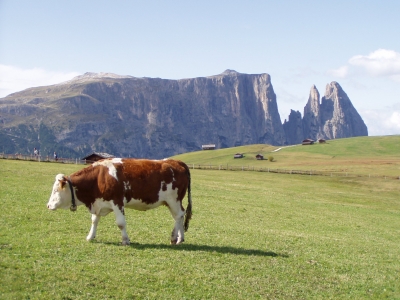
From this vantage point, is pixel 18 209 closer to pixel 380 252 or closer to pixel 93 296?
pixel 93 296

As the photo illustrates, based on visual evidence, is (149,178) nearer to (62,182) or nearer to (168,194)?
(168,194)

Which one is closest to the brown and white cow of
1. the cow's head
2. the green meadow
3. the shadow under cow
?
the cow's head

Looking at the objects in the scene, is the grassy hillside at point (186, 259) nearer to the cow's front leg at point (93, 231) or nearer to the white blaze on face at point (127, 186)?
the cow's front leg at point (93, 231)

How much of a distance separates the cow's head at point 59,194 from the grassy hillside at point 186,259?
3.96 feet

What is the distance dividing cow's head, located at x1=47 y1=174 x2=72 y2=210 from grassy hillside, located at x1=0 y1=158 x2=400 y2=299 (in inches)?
47.5

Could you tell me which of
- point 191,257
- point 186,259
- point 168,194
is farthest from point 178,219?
point 186,259

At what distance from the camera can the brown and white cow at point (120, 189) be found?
679 inches

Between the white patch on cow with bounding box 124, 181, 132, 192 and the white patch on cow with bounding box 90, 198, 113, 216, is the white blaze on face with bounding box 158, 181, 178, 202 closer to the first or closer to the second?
the white patch on cow with bounding box 124, 181, 132, 192

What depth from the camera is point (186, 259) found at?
1603cm

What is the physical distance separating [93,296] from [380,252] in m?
15.6

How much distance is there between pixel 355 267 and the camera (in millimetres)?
18312

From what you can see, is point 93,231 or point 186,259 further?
point 93,231

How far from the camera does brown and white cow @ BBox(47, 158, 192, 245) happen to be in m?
17.2

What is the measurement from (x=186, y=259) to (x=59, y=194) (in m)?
5.18
